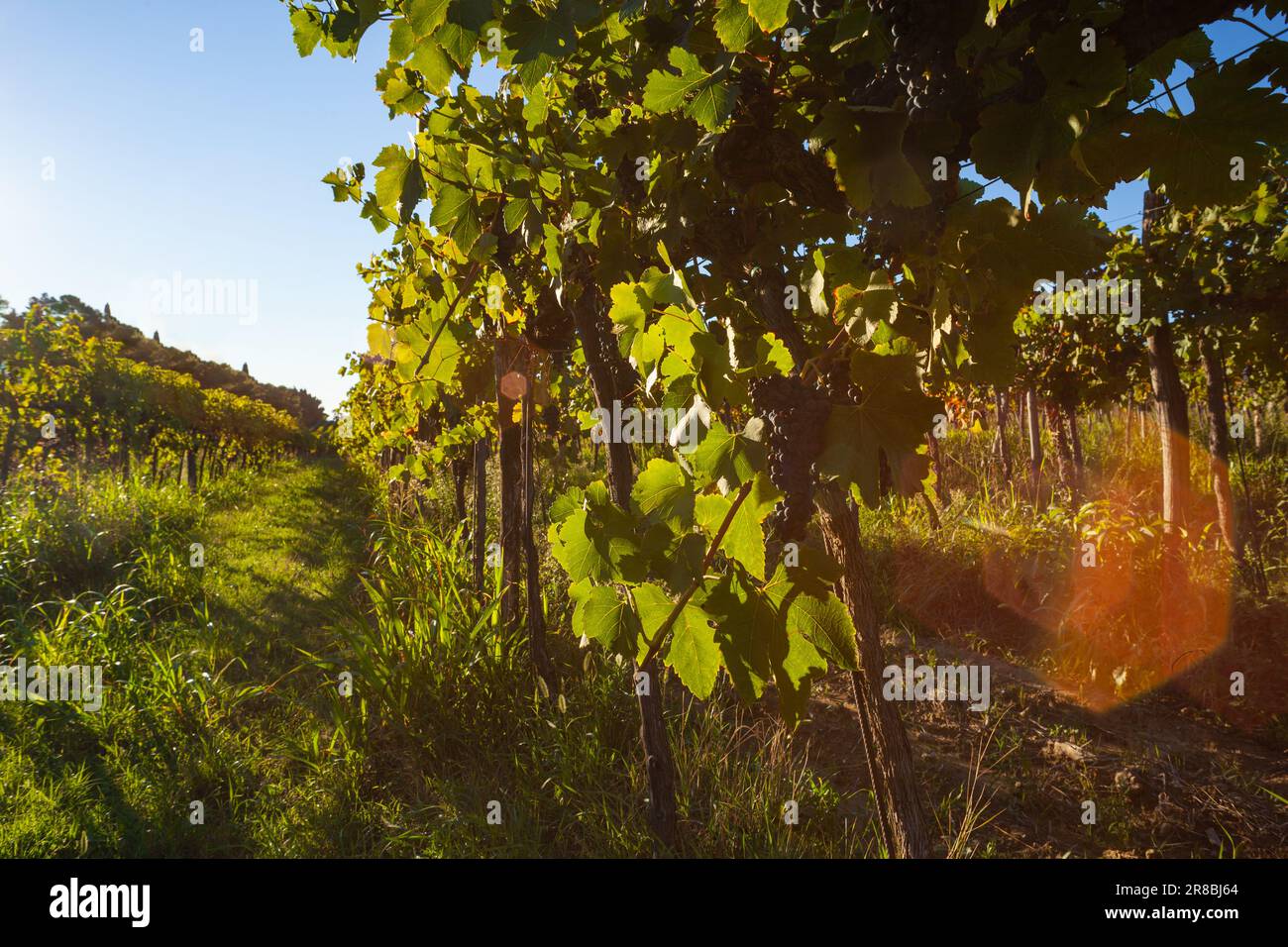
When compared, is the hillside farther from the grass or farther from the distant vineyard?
the grass

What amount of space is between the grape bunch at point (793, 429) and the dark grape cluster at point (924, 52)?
39 centimetres

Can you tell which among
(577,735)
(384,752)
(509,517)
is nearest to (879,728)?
(577,735)

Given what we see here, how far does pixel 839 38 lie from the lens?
0.93m

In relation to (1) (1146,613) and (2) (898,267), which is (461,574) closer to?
(2) (898,267)

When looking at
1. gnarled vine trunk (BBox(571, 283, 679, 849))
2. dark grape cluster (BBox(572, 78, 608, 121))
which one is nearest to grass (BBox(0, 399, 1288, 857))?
gnarled vine trunk (BBox(571, 283, 679, 849))

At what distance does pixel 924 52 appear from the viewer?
793 mm

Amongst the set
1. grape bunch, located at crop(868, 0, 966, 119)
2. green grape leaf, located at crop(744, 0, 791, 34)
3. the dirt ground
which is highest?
green grape leaf, located at crop(744, 0, 791, 34)

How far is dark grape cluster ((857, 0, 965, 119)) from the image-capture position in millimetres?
777

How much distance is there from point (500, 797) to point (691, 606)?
239 centimetres

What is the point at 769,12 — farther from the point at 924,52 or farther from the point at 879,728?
the point at 879,728

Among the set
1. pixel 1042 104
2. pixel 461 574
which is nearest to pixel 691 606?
pixel 1042 104

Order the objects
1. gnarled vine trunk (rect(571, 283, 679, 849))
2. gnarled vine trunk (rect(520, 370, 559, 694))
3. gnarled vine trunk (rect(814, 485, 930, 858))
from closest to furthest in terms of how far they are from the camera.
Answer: gnarled vine trunk (rect(814, 485, 930, 858))
gnarled vine trunk (rect(571, 283, 679, 849))
gnarled vine trunk (rect(520, 370, 559, 694))

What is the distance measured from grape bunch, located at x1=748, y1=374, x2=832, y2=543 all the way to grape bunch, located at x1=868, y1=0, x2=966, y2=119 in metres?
0.39

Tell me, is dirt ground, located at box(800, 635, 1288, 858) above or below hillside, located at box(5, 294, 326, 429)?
below
